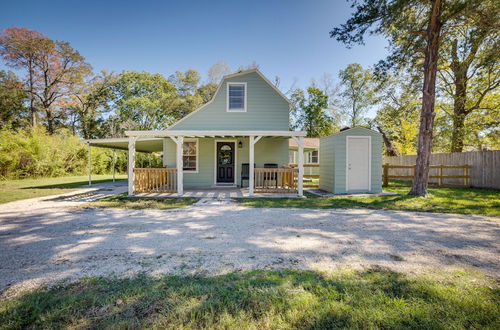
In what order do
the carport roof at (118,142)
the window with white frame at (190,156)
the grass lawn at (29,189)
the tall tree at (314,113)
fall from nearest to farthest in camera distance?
the grass lawn at (29,189)
the carport roof at (118,142)
the window with white frame at (190,156)
the tall tree at (314,113)

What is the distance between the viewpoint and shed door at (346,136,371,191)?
9.64 m

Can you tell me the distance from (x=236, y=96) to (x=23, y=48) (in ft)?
80.6

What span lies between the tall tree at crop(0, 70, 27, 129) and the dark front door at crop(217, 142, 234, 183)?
990 inches

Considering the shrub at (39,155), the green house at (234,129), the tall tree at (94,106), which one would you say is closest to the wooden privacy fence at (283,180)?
the green house at (234,129)

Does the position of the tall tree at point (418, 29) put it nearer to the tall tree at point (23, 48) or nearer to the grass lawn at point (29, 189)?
the grass lawn at point (29, 189)

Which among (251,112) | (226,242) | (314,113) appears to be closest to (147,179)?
(251,112)

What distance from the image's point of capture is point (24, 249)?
3.48 meters

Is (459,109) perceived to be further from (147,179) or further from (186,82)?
(186,82)

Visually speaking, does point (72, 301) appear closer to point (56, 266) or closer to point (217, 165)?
point (56, 266)

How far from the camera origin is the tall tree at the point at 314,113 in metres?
28.4

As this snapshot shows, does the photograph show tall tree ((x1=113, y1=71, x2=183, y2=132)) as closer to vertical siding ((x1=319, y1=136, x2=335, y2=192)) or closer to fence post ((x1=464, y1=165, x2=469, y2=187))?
vertical siding ((x1=319, y1=136, x2=335, y2=192))

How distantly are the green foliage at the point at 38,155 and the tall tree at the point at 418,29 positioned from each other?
16.6 metres

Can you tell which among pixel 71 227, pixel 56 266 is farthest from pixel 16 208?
pixel 56 266

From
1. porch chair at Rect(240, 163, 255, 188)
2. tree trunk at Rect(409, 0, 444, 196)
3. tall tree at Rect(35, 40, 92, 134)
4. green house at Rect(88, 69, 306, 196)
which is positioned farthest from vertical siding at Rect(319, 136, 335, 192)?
tall tree at Rect(35, 40, 92, 134)
